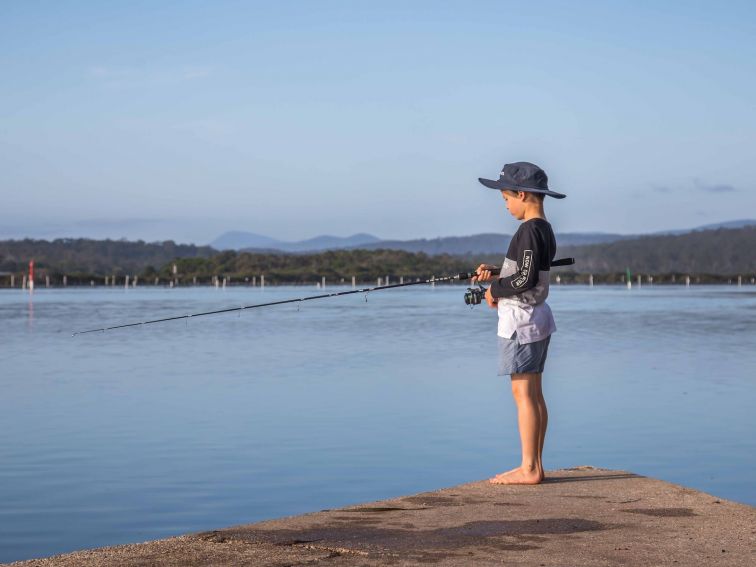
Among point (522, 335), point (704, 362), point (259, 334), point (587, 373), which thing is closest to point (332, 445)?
point (522, 335)

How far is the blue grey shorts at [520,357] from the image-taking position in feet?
29.7

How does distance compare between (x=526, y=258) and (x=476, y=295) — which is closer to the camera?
(x=526, y=258)

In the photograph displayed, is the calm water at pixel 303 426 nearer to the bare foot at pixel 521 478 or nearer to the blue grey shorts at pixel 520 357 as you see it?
the bare foot at pixel 521 478

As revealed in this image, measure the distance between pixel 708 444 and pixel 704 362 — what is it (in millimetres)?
13635

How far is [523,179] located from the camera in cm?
931


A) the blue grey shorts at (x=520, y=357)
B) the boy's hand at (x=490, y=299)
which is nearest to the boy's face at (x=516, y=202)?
the boy's hand at (x=490, y=299)

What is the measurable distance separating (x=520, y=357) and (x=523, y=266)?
25.6 inches

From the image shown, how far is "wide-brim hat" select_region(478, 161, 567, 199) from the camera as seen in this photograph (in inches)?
365

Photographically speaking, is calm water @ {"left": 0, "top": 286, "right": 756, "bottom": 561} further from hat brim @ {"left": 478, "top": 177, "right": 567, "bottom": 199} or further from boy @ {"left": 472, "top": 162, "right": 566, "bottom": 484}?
hat brim @ {"left": 478, "top": 177, "right": 567, "bottom": 199}

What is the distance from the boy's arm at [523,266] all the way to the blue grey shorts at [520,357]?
0.35m

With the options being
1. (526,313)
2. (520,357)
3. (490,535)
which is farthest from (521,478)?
(490,535)

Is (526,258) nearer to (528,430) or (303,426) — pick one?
(528,430)

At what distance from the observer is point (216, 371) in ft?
90.0

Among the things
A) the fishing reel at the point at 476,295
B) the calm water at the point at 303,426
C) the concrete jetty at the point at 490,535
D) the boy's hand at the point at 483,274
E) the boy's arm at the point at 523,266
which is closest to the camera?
the concrete jetty at the point at 490,535
